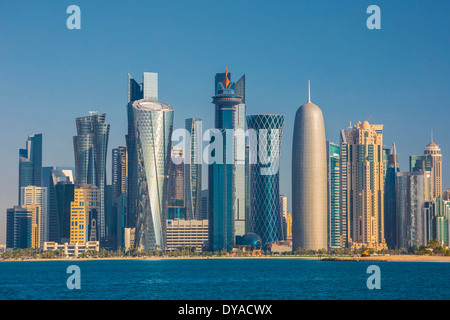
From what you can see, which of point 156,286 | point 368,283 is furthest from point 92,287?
point 368,283
